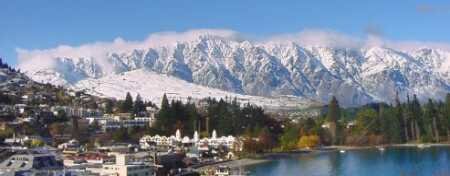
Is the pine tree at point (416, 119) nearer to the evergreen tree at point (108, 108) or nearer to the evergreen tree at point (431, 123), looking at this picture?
the evergreen tree at point (431, 123)

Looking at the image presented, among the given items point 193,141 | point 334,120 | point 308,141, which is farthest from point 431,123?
point 193,141

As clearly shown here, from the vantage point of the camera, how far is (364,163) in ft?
171

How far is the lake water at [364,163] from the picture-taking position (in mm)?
44375

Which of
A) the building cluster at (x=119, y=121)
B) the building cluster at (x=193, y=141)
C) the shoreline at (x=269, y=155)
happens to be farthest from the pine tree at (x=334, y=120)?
the building cluster at (x=119, y=121)

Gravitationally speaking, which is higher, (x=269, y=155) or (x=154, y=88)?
(x=154, y=88)

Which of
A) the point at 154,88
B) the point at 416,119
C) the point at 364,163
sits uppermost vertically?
the point at 154,88

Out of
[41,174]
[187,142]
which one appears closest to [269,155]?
[187,142]

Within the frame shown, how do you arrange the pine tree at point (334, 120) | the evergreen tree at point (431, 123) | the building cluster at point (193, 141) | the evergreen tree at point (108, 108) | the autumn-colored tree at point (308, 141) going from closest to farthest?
the building cluster at point (193, 141) < the autumn-colored tree at point (308, 141) < the evergreen tree at point (431, 123) < the pine tree at point (334, 120) < the evergreen tree at point (108, 108)

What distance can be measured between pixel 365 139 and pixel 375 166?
22729mm

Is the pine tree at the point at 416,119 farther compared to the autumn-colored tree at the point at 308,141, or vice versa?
the pine tree at the point at 416,119

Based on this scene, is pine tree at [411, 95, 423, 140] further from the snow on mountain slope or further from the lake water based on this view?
the snow on mountain slope

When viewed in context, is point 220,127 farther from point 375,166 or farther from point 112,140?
point 375,166

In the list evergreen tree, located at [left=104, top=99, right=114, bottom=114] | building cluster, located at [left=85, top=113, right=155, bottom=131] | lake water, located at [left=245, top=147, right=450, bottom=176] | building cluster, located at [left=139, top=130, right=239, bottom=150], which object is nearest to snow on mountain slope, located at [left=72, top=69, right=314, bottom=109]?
evergreen tree, located at [left=104, top=99, right=114, bottom=114]

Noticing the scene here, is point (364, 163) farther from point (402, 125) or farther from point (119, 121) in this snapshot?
point (119, 121)
